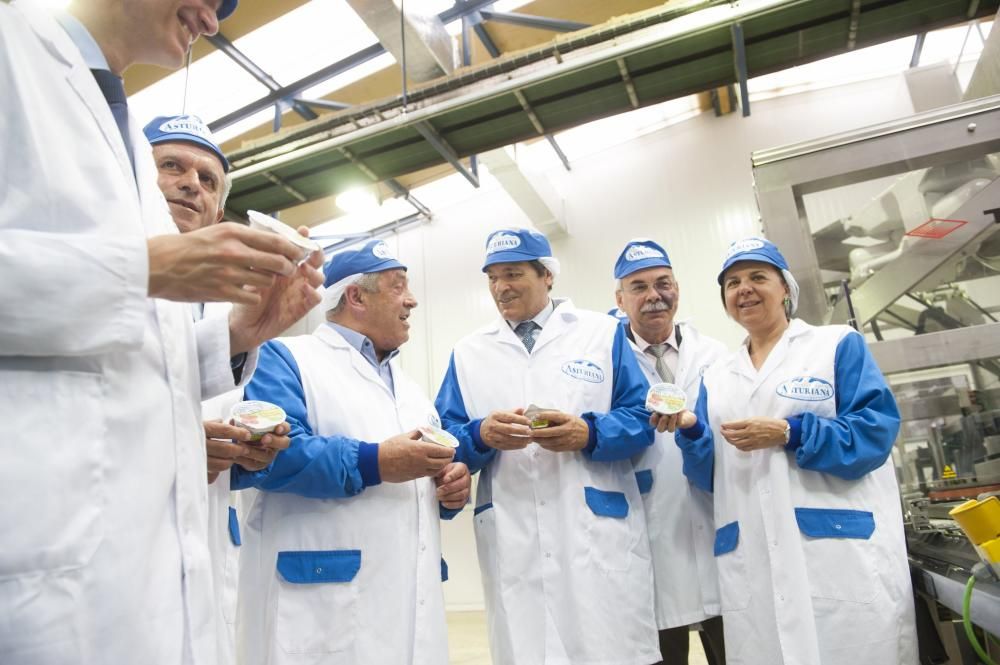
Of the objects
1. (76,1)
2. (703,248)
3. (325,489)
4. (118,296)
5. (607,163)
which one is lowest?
(325,489)

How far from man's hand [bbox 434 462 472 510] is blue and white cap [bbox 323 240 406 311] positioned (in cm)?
74

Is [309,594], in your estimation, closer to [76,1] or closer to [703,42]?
[76,1]

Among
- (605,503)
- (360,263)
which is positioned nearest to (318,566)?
(605,503)

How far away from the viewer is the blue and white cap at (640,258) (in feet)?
9.47

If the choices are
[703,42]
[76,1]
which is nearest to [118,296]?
[76,1]

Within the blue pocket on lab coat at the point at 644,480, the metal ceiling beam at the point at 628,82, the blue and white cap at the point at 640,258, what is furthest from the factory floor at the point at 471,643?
the metal ceiling beam at the point at 628,82

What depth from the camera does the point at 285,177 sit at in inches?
206

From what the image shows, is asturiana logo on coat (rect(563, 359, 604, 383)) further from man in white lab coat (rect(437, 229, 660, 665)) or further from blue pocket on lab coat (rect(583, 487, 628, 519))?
blue pocket on lab coat (rect(583, 487, 628, 519))

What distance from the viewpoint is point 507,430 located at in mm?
2025

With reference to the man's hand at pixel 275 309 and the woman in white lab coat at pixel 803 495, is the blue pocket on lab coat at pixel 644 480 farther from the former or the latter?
the man's hand at pixel 275 309

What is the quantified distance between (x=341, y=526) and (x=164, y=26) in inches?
51.1

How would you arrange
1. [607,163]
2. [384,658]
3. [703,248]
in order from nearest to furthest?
[384,658], [703,248], [607,163]

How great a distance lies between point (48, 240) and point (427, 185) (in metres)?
8.20

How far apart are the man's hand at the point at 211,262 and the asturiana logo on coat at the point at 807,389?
1.76 meters
